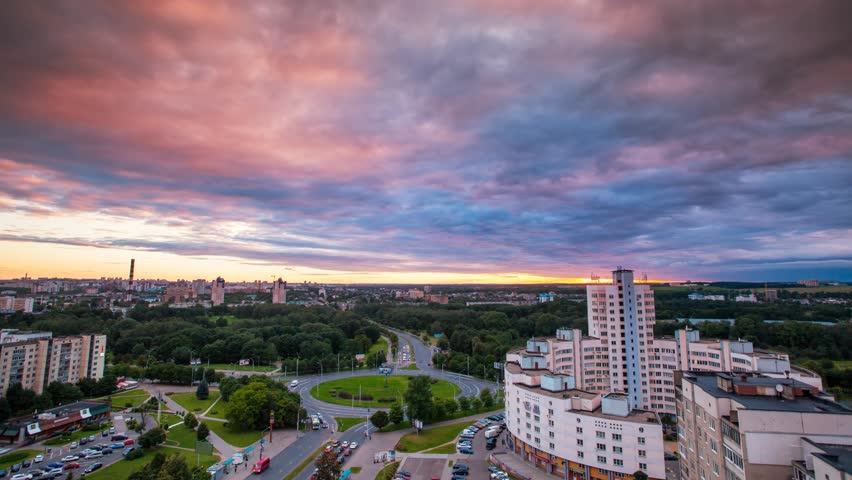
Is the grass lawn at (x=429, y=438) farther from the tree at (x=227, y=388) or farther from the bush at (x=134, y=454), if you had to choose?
the tree at (x=227, y=388)

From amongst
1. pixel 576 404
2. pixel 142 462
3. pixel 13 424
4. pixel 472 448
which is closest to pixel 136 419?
pixel 13 424

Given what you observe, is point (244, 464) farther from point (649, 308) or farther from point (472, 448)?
point (649, 308)

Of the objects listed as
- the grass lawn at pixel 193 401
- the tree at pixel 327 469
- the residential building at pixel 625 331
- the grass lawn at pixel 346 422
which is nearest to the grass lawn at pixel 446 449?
the grass lawn at pixel 346 422

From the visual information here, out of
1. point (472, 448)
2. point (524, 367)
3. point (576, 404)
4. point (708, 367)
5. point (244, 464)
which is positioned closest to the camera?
point (576, 404)

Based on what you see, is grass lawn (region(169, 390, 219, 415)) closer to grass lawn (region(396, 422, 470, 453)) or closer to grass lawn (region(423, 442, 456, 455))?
grass lawn (region(396, 422, 470, 453))

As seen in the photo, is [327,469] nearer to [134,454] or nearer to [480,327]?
[134,454]

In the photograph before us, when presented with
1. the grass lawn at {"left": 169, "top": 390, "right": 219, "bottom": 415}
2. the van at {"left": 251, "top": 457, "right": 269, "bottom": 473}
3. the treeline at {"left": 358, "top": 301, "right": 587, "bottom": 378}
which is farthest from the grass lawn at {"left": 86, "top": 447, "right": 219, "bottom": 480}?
the treeline at {"left": 358, "top": 301, "right": 587, "bottom": 378}
